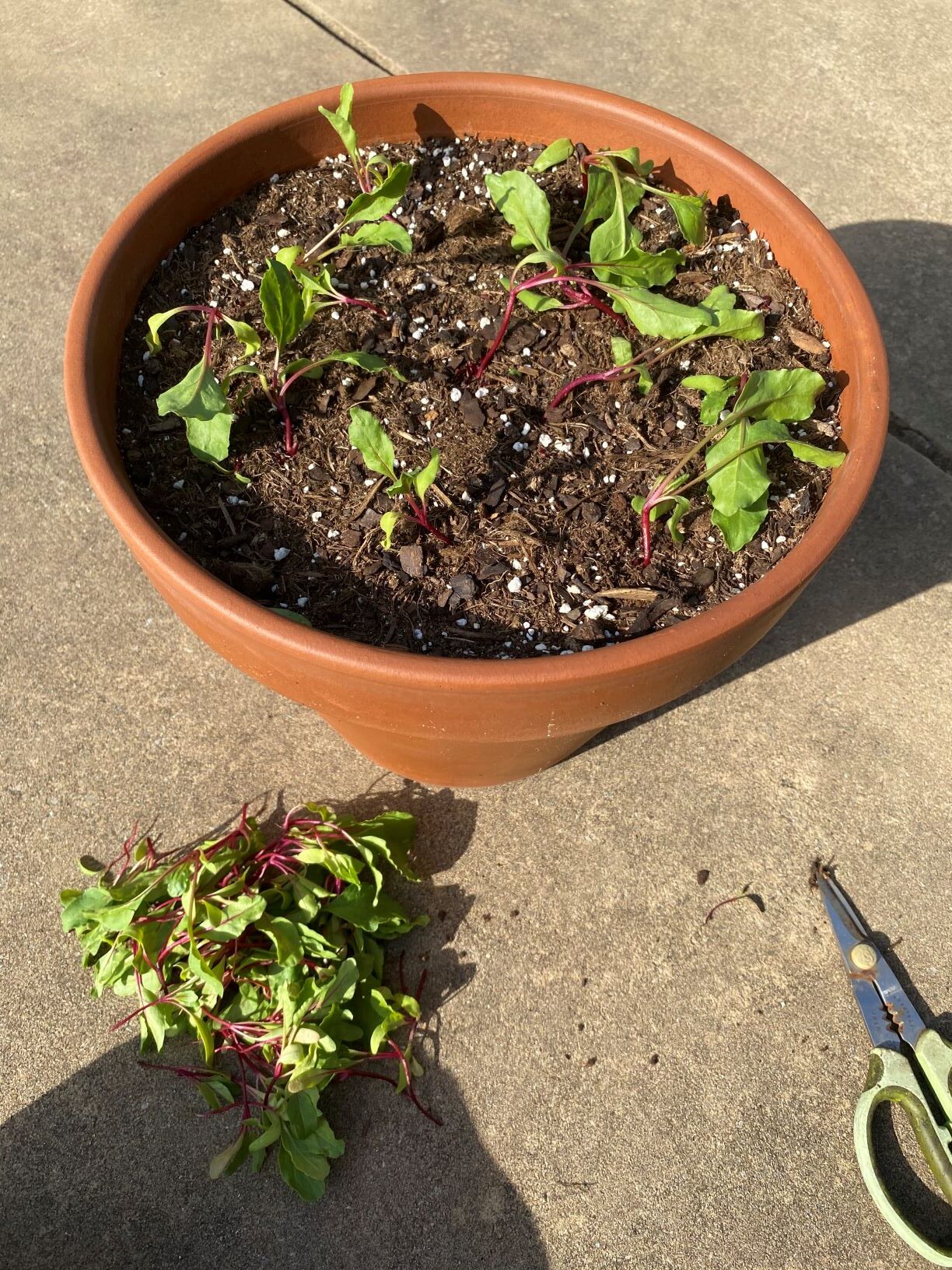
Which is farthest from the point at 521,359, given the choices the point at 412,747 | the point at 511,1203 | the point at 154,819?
the point at 511,1203

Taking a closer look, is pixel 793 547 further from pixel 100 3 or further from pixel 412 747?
pixel 100 3

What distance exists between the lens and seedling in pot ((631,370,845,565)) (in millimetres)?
1165

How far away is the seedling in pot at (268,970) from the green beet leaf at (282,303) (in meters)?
0.62

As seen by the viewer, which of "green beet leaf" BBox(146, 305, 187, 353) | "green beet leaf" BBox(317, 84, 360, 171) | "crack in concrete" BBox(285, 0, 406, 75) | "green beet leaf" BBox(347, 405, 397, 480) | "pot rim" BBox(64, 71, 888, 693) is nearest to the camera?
"pot rim" BBox(64, 71, 888, 693)

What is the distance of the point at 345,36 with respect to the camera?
2.41 meters

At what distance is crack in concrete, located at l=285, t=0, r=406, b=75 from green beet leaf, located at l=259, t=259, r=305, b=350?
4.47 feet

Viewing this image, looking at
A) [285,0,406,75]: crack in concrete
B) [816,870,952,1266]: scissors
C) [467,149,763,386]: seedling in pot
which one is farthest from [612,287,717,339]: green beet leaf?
[285,0,406,75]: crack in concrete

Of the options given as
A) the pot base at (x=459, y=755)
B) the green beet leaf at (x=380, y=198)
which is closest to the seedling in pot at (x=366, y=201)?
the green beet leaf at (x=380, y=198)

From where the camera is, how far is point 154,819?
1.52 m

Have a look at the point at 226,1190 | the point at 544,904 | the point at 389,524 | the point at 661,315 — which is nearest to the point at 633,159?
the point at 661,315

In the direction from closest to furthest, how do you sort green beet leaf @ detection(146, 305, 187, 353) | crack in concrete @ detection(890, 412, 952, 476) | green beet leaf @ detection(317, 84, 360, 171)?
green beet leaf @ detection(146, 305, 187, 353) < green beet leaf @ detection(317, 84, 360, 171) < crack in concrete @ detection(890, 412, 952, 476)

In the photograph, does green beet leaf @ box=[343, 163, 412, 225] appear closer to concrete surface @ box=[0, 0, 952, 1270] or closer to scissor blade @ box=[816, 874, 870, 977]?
concrete surface @ box=[0, 0, 952, 1270]

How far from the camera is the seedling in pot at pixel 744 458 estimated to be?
3.82 feet

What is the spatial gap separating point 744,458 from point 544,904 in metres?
0.70
